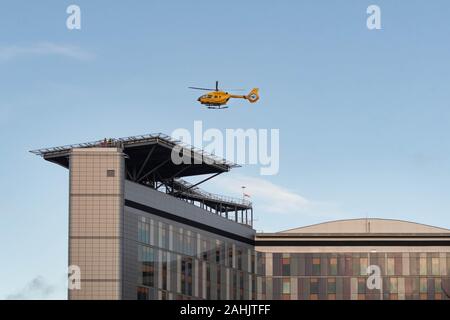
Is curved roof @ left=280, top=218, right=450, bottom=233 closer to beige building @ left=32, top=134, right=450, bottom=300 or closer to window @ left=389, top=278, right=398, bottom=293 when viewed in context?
beige building @ left=32, top=134, right=450, bottom=300

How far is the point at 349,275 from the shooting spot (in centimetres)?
17300

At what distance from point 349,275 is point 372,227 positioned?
41.9 ft

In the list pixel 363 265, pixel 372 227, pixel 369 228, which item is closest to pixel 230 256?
pixel 363 265

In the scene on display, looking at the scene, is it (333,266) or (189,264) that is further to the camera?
(333,266)

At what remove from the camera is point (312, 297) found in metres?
171

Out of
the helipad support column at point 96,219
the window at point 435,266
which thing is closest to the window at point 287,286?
the window at point 435,266

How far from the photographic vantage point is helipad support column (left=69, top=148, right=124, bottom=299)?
442 ft

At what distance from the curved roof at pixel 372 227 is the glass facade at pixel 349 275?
7327 mm

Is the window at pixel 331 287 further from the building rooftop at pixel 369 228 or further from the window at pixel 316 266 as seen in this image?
the building rooftop at pixel 369 228

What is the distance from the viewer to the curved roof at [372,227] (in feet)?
591

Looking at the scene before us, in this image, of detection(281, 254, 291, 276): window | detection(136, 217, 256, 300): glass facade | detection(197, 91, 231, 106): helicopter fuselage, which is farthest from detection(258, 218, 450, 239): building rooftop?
detection(197, 91, 231, 106): helicopter fuselage

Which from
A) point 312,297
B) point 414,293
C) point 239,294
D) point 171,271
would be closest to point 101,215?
point 171,271

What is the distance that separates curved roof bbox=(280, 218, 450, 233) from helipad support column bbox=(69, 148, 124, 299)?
50993mm

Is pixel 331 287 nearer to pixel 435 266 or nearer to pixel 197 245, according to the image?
pixel 435 266
